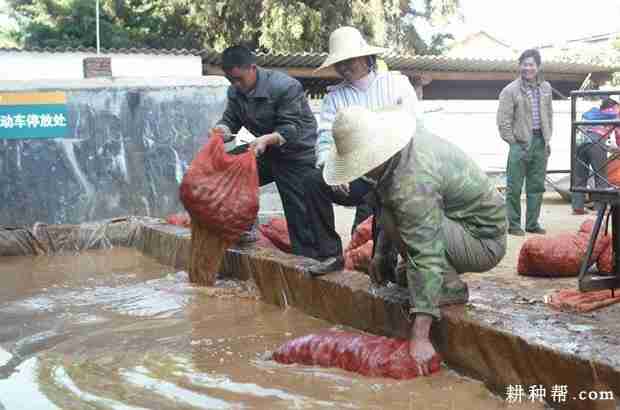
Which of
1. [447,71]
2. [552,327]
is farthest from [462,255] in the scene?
[447,71]

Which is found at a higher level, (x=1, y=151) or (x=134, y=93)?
(x=134, y=93)

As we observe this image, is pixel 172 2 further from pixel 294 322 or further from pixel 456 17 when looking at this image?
pixel 294 322

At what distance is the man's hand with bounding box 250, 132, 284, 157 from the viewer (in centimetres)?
502

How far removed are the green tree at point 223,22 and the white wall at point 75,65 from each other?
6240 mm

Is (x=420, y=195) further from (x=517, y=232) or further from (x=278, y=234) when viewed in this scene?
(x=517, y=232)

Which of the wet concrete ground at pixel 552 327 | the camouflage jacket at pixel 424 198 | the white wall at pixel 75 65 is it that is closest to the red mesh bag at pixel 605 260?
the wet concrete ground at pixel 552 327

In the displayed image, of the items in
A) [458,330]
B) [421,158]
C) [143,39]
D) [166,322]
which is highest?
[143,39]

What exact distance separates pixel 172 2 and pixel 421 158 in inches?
677

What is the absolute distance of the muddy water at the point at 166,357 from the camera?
2945 millimetres

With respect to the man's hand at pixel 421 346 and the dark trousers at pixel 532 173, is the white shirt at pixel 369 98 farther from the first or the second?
the dark trousers at pixel 532 173

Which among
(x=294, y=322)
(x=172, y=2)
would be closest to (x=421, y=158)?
(x=294, y=322)

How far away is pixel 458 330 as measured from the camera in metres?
3.18

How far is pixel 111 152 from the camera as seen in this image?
8.82 meters

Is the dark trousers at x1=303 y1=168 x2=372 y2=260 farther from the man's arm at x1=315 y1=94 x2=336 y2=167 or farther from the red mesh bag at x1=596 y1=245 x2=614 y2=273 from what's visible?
the red mesh bag at x1=596 y1=245 x2=614 y2=273
